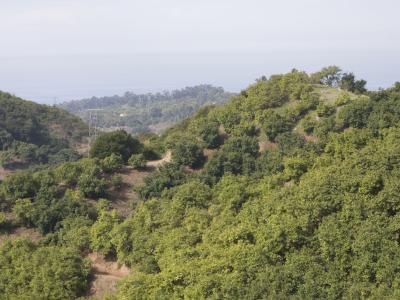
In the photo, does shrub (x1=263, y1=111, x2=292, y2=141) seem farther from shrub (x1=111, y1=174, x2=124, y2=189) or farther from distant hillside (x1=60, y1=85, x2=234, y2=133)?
distant hillside (x1=60, y1=85, x2=234, y2=133)

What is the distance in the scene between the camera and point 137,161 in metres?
22.9

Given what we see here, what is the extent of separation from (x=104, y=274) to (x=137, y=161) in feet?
25.3

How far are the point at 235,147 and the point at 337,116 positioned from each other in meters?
4.56

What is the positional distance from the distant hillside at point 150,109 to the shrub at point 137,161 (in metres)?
66.1

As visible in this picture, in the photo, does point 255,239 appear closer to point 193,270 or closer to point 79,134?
point 193,270

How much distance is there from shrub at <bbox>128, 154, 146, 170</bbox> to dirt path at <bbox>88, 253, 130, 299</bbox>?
6.36m

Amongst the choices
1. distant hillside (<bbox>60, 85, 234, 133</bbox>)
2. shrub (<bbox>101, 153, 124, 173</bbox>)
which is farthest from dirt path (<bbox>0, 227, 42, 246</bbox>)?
distant hillside (<bbox>60, 85, 234, 133</bbox>)

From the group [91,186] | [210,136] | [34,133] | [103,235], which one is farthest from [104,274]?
[34,133]

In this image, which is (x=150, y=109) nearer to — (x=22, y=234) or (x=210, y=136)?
(x=210, y=136)

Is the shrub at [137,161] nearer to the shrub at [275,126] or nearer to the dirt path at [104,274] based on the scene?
the shrub at [275,126]

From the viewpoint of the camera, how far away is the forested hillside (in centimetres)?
1273

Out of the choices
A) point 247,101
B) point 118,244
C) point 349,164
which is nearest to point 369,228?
point 349,164

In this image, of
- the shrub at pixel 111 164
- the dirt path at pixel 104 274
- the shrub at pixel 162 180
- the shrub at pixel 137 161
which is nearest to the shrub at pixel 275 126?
the shrub at pixel 162 180

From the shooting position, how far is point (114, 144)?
23688 millimetres
